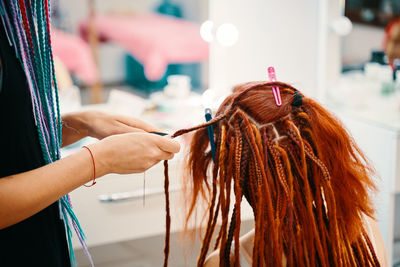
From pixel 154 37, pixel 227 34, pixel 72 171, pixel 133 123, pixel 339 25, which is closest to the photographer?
pixel 72 171

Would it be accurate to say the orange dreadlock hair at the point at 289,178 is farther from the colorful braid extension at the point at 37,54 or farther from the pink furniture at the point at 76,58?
the pink furniture at the point at 76,58

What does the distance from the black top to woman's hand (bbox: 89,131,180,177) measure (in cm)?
12

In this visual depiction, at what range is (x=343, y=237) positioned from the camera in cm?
85

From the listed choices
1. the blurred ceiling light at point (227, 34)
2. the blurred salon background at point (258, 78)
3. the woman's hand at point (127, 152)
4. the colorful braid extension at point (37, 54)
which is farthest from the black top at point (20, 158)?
the blurred ceiling light at point (227, 34)

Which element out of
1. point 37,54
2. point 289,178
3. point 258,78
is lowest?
point 289,178

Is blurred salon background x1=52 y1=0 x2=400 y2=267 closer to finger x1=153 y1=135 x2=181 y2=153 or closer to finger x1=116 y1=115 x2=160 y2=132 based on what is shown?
finger x1=116 y1=115 x2=160 y2=132

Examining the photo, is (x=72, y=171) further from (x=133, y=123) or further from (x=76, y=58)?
(x=76, y=58)

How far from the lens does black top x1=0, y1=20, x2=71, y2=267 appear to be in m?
0.71

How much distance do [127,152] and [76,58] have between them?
2.73m

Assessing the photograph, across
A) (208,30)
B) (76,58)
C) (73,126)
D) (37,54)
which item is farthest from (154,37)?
(37,54)

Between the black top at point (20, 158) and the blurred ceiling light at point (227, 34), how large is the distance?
1.08 metres

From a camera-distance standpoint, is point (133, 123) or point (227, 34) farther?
point (227, 34)

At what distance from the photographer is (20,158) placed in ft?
2.44

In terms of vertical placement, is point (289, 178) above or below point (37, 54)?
below
